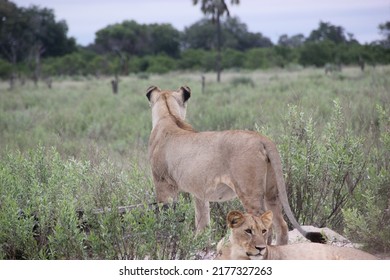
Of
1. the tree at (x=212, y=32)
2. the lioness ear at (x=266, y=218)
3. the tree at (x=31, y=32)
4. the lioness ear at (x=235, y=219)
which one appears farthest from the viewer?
the tree at (x=212, y=32)

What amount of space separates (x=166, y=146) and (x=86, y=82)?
1863cm

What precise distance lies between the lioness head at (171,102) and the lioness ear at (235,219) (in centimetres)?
151

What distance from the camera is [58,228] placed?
4.36 m

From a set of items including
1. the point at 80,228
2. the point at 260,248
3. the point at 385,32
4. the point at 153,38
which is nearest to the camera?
the point at 260,248

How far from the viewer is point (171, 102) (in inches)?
211

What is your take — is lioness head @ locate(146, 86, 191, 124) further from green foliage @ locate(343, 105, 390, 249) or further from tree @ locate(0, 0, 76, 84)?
green foliage @ locate(343, 105, 390, 249)

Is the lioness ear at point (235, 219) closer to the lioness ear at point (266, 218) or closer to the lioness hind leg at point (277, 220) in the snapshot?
the lioness ear at point (266, 218)

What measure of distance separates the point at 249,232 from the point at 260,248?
0.34 feet

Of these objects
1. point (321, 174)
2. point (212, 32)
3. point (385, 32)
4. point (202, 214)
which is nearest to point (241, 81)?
point (212, 32)

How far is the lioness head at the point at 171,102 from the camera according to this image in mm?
5316

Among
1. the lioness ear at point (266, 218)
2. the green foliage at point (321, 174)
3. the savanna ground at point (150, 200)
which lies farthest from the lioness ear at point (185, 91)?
the lioness ear at point (266, 218)

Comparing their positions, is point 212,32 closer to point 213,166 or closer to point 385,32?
point 385,32

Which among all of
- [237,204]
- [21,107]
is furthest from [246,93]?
[237,204]

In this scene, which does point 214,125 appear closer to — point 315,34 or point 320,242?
point 315,34
